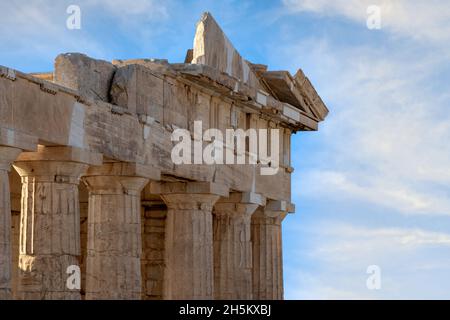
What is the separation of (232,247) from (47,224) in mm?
9741

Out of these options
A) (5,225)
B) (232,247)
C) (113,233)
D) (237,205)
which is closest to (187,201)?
(237,205)

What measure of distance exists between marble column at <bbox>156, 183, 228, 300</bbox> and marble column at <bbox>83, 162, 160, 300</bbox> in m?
3.17

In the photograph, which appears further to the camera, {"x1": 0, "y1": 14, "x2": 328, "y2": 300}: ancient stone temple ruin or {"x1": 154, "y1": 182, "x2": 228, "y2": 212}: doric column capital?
{"x1": 154, "y1": 182, "x2": 228, "y2": 212}: doric column capital

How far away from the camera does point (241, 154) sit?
3312cm

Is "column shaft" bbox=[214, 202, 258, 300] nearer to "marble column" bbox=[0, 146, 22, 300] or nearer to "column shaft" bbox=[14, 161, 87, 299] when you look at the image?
"column shaft" bbox=[14, 161, 87, 299]

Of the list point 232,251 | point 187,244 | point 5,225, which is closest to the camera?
point 5,225

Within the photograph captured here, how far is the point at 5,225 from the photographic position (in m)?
23.0

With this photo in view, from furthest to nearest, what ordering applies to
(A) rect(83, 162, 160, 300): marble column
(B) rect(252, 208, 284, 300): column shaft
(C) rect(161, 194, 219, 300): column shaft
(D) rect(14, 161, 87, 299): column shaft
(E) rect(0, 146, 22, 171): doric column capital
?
(B) rect(252, 208, 284, 300): column shaft, (C) rect(161, 194, 219, 300): column shaft, (A) rect(83, 162, 160, 300): marble column, (D) rect(14, 161, 87, 299): column shaft, (E) rect(0, 146, 22, 171): doric column capital

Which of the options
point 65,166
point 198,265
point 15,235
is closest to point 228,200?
point 198,265

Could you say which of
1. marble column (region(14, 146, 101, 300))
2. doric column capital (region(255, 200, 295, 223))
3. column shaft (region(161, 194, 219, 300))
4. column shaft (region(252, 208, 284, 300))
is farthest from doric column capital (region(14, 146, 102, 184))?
column shaft (region(252, 208, 284, 300))

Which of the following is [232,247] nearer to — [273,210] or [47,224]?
[273,210]

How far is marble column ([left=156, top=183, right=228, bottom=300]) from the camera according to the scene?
3045 cm
